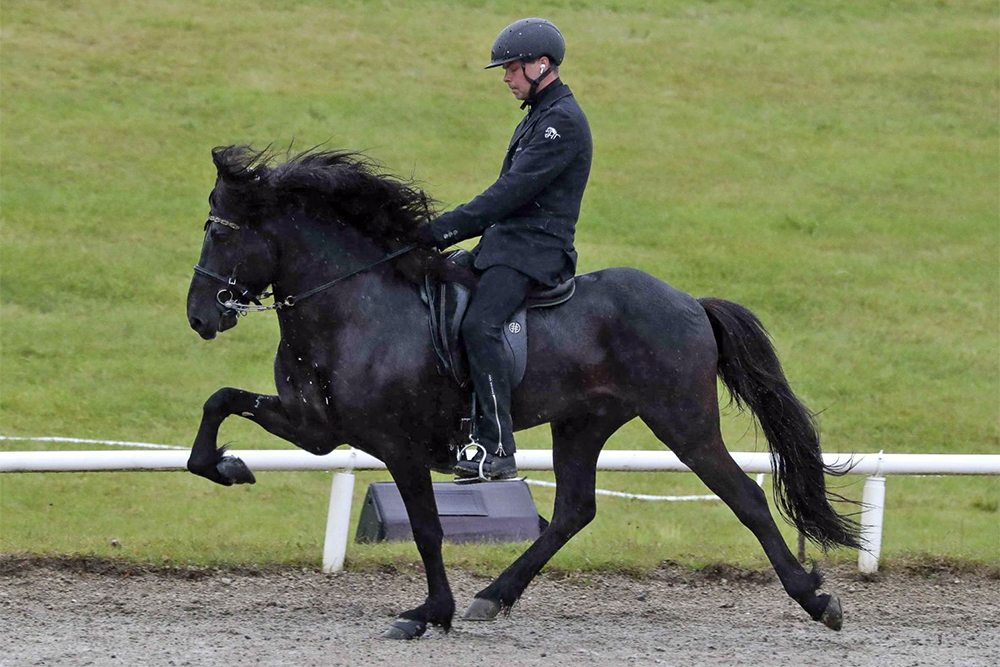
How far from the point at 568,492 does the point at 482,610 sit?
0.74 meters

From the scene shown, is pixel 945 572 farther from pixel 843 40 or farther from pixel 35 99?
pixel 843 40

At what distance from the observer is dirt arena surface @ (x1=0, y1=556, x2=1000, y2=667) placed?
5.91 meters

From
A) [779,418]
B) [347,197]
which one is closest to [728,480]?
[779,418]

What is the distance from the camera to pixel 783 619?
22.6ft

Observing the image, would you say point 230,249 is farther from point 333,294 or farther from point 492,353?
point 492,353

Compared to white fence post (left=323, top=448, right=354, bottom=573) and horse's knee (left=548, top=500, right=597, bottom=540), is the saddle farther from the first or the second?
white fence post (left=323, top=448, right=354, bottom=573)

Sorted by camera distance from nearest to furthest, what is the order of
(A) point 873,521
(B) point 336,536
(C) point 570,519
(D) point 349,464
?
(C) point 570,519 → (B) point 336,536 → (D) point 349,464 → (A) point 873,521

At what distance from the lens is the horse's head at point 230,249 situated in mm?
5898

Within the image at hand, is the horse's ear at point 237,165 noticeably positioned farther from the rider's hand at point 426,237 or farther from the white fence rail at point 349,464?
the white fence rail at point 349,464

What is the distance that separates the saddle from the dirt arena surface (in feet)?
4.13

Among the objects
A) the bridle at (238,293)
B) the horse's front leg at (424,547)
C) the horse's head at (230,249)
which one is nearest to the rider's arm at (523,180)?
the bridle at (238,293)

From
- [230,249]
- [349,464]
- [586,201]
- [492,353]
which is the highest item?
[586,201]

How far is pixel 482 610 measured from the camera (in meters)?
6.47

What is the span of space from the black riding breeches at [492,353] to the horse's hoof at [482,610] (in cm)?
89
